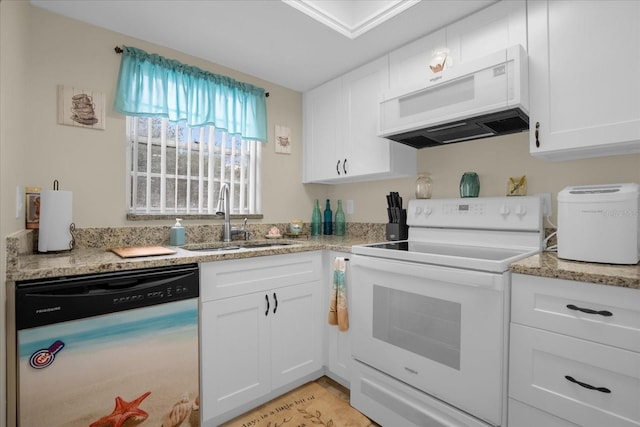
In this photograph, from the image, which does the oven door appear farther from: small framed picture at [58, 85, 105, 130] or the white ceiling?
small framed picture at [58, 85, 105, 130]

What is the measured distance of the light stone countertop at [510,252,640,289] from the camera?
3.36 feet

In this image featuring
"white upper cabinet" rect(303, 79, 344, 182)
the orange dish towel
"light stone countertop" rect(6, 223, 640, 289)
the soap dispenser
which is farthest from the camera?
"white upper cabinet" rect(303, 79, 344, 182)

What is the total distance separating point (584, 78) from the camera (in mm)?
1366

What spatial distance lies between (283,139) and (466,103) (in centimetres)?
156

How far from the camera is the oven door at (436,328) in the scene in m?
1.27

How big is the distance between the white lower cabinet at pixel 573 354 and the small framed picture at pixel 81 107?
2365mm

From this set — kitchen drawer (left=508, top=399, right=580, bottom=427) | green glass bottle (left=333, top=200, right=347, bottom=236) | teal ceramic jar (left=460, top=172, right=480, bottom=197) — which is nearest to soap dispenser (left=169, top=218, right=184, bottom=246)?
green glass bottle (left=333, top=200, right=347, bottom=236)

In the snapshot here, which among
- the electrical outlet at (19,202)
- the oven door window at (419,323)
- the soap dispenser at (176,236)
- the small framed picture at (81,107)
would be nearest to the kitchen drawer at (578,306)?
the oven door window at (419,323)

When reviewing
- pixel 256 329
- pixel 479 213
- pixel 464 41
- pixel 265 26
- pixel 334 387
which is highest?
pixel 265 26

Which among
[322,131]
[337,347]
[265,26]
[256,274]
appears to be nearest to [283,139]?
[322,131]

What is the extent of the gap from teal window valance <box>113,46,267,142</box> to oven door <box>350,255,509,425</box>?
143 centimetres

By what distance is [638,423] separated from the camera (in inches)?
39.4

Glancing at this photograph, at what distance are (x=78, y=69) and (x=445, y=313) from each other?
7.88ft

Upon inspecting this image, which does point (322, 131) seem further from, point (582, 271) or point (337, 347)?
point (582, 271)
